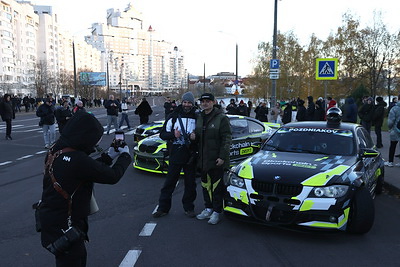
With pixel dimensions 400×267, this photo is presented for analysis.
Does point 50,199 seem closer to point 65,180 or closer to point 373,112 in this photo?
point 65,180

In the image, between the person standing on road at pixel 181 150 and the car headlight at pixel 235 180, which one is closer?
the car headlight at pixel 235 180

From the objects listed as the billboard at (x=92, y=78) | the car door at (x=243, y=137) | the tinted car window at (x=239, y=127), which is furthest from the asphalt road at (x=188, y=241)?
the billboard at (x=92, y=78)

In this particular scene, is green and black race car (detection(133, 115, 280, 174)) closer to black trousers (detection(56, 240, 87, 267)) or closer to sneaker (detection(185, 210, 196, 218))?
sneaker (detection(185, 210, 196, 218))

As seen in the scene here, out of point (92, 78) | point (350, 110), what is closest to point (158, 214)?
point (350, 110)

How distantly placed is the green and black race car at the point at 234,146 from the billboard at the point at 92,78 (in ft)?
243

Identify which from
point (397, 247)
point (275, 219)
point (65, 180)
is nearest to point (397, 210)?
point (397, 247)

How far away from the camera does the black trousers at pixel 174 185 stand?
17.3 feet

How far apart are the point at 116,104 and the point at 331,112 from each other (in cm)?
1162

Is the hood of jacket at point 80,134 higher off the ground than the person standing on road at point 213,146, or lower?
higher

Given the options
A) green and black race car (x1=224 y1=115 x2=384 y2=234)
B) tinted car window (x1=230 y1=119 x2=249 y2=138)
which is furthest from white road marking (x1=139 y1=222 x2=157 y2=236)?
tinted car window (x1=230 y1=119 x2=249 y2=138)

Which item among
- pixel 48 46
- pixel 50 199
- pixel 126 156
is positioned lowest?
pixel 50 199

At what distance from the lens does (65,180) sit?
250 centimetres

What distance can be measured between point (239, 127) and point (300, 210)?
4612 mm

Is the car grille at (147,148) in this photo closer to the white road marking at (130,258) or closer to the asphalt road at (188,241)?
the asphalt road at (188,241)
